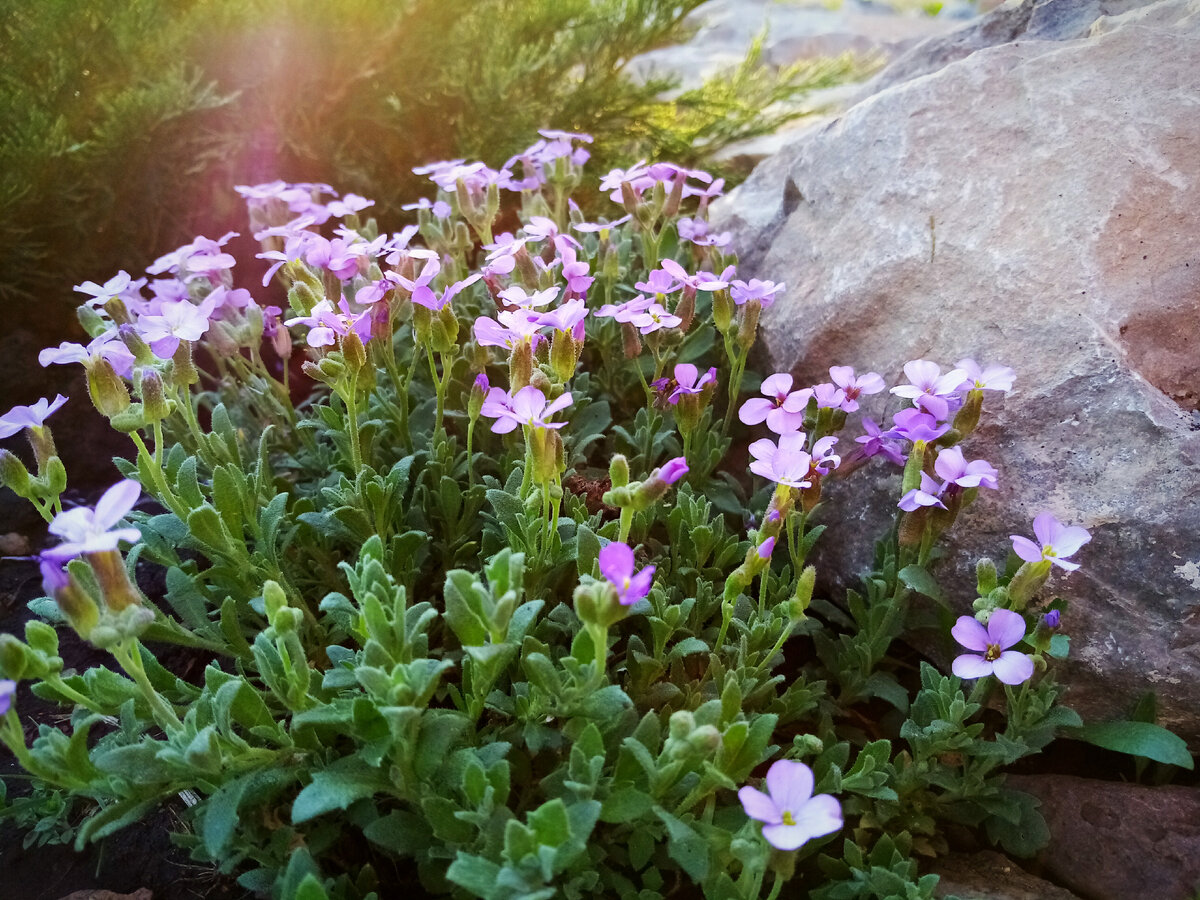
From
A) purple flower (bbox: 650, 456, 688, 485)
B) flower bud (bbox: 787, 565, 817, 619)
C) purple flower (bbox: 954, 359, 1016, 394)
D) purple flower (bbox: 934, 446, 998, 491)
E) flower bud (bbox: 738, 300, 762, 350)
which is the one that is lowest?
flower bud (bbox: 787, 565, 817, 619)

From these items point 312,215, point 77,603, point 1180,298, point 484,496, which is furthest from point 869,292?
point 77,603

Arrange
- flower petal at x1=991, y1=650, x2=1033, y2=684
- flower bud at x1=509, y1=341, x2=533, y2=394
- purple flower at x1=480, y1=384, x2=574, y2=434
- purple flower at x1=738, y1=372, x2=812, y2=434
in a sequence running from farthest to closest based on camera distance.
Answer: purple flower at x1=738, y1=372, x2=812, y2=434
flower bud at x1=509, y1=341, x2=533, y2=394
purple flower at x1=480, y1=384, x2=574, y2=434
flower petal at x1=991, y1=650, x2=1033, y2=684

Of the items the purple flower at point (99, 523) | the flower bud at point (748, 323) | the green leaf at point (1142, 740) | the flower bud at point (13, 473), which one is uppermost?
the purple flower at point (99, 523)

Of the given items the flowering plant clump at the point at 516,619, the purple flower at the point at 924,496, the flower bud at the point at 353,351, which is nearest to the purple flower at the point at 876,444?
the flowering plant clump at the point at 516,619

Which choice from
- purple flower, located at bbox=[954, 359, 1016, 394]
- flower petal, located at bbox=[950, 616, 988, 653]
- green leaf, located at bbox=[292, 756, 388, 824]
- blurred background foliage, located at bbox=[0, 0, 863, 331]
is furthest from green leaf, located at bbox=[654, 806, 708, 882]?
blurred background foliage, located at bbox=[0, 0, 863, 331]

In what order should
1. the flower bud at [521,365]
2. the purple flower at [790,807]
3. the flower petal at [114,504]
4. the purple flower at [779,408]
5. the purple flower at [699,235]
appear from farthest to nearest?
the purple flower at [699,235], the purple flower at [779,408], the flower bud at [521,365], the flower petal at [114,504], the purple flower at [790,807]

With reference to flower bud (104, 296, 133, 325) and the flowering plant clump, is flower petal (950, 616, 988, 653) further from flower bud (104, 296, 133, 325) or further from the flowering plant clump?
flower bud (104, 296, 133, 325)

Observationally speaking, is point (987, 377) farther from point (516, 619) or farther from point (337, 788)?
point (337, 788)

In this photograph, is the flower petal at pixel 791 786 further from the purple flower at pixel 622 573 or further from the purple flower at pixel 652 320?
the purple flower at pixel 652 320
